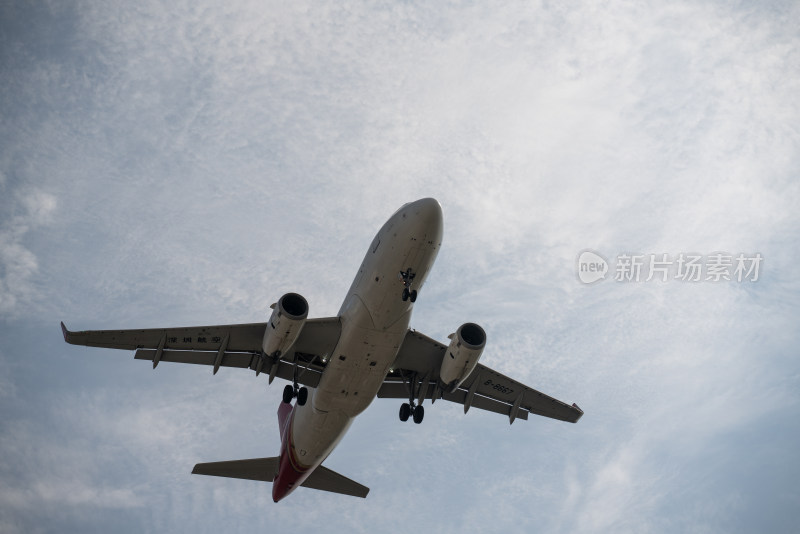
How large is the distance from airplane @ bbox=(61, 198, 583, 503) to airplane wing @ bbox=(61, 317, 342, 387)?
1.6 inches

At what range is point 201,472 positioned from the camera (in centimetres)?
3062

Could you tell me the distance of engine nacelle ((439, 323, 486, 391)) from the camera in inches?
957

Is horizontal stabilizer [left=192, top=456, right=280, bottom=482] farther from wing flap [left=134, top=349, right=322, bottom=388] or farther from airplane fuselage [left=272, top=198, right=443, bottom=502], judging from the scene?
wing flap [left=134, top=349, right=322, bottom=388]

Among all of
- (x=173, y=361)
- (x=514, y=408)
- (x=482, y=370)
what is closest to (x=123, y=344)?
(x=173, y=361)

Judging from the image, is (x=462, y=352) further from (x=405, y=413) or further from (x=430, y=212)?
(x=430, y=212)

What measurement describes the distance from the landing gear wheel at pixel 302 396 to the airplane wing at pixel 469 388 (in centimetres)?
421

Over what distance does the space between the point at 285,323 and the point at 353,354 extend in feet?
9.22

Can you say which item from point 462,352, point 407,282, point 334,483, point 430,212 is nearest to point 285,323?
point 407,282

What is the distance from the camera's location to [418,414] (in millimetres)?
27484

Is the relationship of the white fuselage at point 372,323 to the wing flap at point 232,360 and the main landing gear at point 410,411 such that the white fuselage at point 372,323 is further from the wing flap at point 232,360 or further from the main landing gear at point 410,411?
the main landing gear at point 410,411

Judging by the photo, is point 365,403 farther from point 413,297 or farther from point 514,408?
point 514,408

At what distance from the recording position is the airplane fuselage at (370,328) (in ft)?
71.5

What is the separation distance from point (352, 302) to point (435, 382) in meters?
7.13

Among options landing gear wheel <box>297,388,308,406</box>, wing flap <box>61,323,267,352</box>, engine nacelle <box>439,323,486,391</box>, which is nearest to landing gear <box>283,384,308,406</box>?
landing gear wheel <box>297,388,308,406</box>
